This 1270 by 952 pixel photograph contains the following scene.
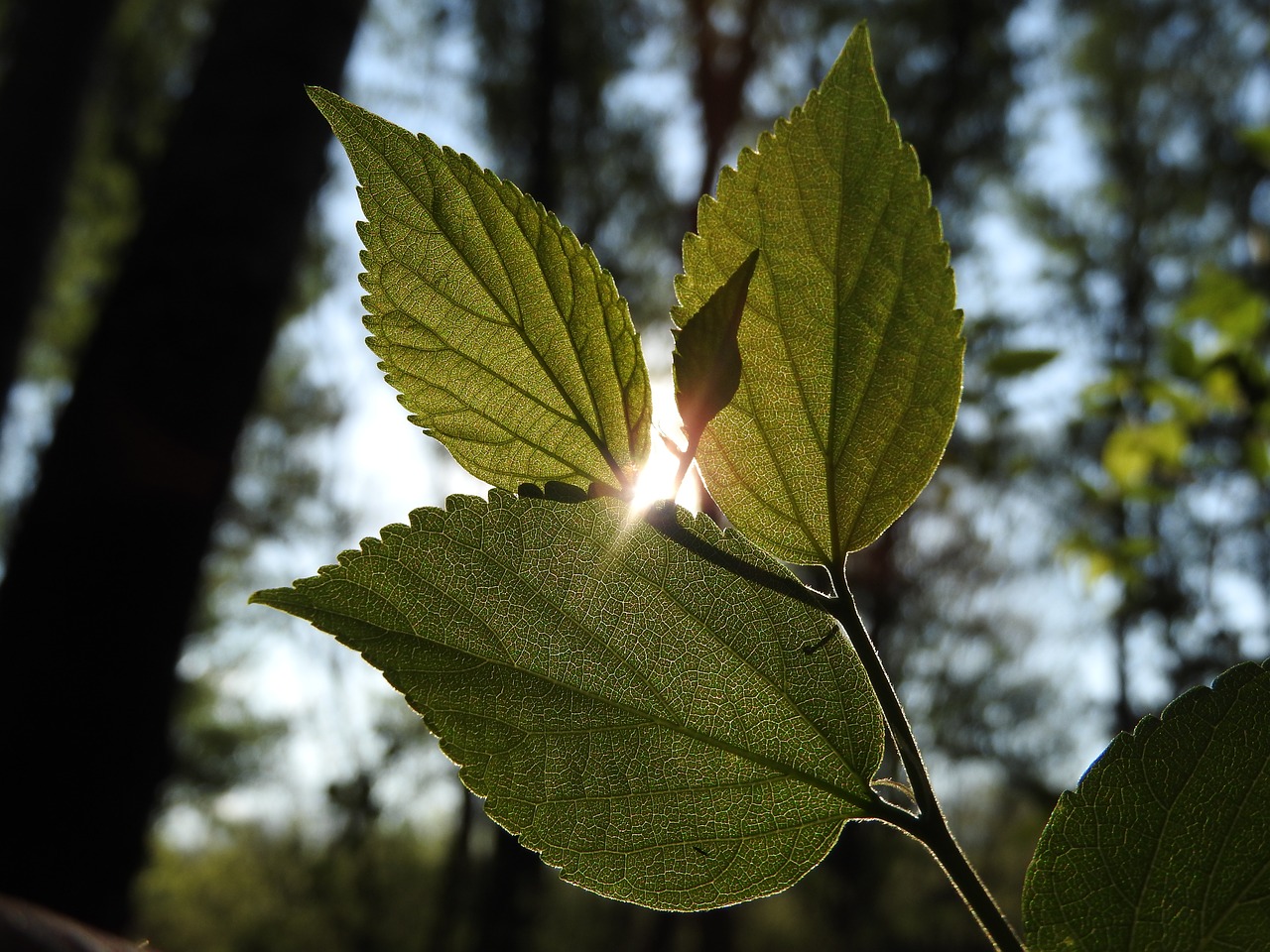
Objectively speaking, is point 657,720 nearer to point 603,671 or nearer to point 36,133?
point 603,671

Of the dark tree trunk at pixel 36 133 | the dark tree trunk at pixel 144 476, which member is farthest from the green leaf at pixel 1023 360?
Result: the dark tree trunk at pixel 36 133

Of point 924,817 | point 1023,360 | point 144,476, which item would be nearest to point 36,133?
point 144,476

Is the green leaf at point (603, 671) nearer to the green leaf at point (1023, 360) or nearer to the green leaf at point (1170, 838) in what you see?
the green leaf at point (1170, 838)

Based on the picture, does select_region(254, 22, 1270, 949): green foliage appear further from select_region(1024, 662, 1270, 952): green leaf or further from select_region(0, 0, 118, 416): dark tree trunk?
select_region(0, 0, 118, 416): dark tree trunk

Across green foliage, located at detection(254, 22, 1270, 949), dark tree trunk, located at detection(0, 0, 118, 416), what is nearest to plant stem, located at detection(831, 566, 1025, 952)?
green foliage, located at detection(254, 22, 1270, 949)

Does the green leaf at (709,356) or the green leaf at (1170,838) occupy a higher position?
the green leaf at (709,356)

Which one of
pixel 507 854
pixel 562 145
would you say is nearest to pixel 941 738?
pixel 507 854
